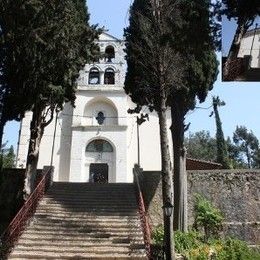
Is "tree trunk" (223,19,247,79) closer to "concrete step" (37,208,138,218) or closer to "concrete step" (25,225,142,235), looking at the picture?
"concrete step" (25,225,142,235)

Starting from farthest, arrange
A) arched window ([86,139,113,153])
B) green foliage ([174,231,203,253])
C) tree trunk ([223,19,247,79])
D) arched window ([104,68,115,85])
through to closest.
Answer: arched window ([104,68,115,85]), arched window ([86,139,113,153]), green foliage ([174,231,203,253]), tree trunk ([223,19,247,79])

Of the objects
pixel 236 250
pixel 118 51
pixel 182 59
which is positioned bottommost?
pixel 236 250

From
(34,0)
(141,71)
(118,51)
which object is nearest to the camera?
(34,0)

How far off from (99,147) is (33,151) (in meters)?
11.1

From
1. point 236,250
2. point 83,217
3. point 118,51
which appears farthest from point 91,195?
point 118,51

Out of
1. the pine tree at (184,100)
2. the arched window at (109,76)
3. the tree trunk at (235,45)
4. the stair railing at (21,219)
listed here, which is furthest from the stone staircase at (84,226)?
the arched window at (109,76)

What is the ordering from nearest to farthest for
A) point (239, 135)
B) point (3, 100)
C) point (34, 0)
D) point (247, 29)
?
point (247, 29)
point (34, 0)
point (3, 100)
point (239, 135)

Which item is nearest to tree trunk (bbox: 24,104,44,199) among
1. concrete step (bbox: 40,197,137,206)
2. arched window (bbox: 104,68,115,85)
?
concrete step (bbox: 40,197,137,206)

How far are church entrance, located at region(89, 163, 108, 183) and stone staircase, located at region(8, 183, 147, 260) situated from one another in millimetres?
8402

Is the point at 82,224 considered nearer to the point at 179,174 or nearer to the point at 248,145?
the point at 179,174

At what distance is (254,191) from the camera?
1755 centimetres

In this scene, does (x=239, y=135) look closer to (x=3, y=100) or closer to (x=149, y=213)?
(x=149, y=213)

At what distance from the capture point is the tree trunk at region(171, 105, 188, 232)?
15.5 meters

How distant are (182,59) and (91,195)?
6.54 m
